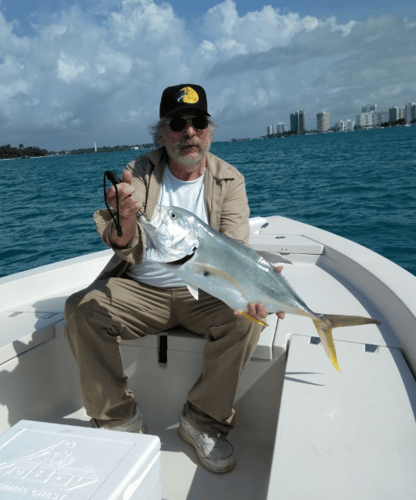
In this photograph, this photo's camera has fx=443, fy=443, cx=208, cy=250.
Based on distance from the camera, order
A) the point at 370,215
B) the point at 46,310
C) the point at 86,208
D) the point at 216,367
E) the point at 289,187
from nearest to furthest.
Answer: the point at 216,367 → the point at 46,310 → the point at 370,215 → the point at 86,208 → the point at 289,187

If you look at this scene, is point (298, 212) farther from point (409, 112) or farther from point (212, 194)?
point (409, 112)

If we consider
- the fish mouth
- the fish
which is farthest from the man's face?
the fish mouth

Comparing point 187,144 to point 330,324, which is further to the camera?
point 187,144

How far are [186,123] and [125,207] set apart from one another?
80 centimetres

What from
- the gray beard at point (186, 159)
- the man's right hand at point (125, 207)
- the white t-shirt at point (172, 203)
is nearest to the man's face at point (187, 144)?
the gray beard at point (186, 159)

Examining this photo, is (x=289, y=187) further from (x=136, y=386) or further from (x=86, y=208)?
(x=136, y=386)

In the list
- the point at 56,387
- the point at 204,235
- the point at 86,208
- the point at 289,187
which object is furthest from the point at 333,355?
the point at 289,187

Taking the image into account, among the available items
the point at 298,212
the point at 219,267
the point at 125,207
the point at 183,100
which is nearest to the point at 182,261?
the point at 219,267

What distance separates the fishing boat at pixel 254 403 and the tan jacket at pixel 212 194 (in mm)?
412

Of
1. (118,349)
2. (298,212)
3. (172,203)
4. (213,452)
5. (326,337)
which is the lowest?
(298,212)

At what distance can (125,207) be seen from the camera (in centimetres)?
193

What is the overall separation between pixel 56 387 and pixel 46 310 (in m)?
0.48

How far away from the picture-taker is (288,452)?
61.2 inches

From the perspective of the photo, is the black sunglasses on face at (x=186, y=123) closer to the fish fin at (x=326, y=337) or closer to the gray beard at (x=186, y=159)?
the gray beard at (x=186, y=159)
